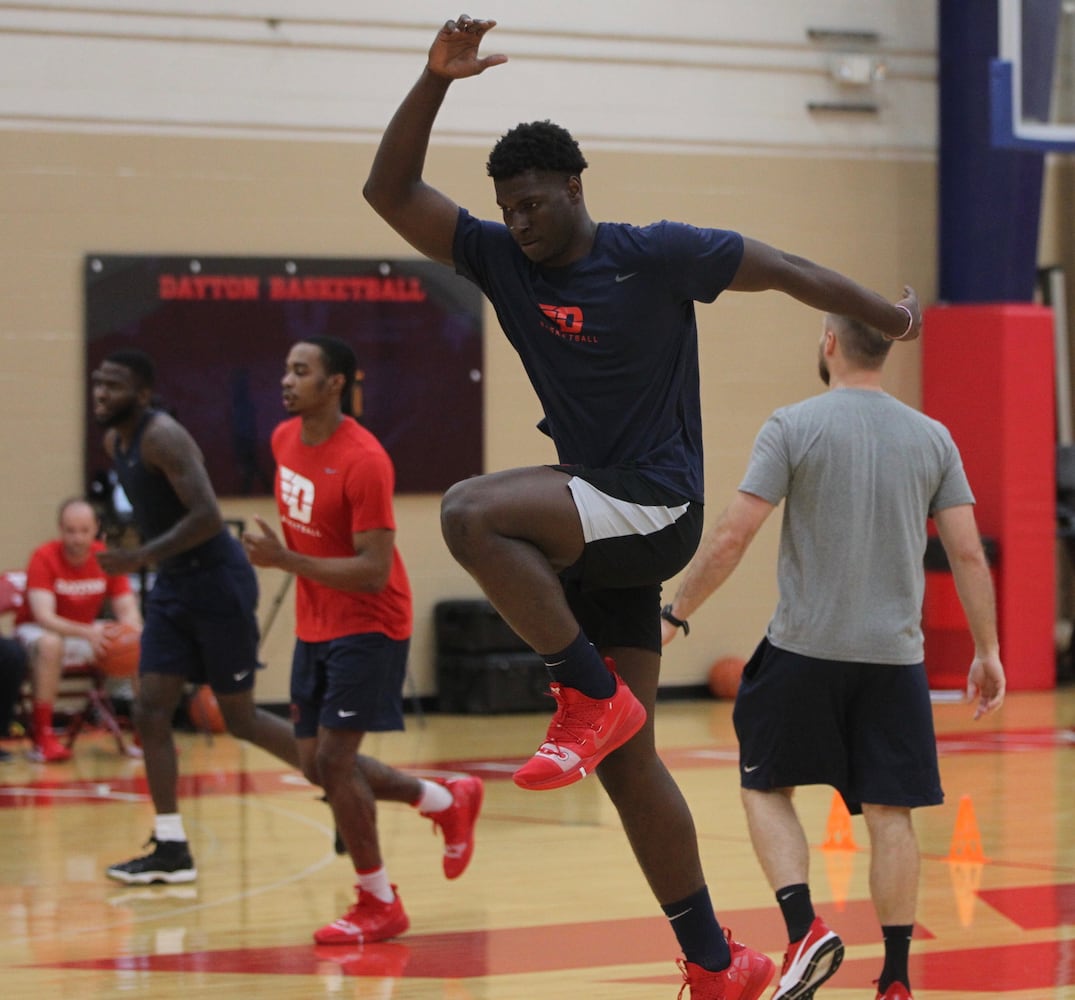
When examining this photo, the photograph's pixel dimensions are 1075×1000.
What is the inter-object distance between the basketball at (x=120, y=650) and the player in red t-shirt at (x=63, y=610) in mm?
31

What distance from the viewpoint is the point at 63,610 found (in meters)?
10.2

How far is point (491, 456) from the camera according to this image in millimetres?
12047

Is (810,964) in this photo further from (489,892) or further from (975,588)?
(489,892)

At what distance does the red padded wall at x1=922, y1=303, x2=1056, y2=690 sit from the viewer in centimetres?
1253

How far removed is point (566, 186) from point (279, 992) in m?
2.59

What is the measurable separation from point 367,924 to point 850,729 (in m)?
1.90

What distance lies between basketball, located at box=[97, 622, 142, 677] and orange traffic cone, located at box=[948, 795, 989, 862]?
4.96 metres

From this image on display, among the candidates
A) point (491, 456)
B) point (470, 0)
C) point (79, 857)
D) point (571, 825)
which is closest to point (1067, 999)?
point (571, 825)

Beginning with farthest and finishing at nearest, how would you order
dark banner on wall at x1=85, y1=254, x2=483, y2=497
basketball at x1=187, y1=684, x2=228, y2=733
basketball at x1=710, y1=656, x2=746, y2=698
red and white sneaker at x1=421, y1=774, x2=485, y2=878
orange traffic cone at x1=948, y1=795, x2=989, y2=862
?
basketball at x1=710, y1=656, x2=746, y2=698 → dark banner on wall at x1=85, y1=254, x2=483, y2=497 → basketball at x1=187, y1=684, x2=228, y2=733 → orange traffic cone at x1=948, y1=795, x2=989, y2=862 → red and white sneaker at x1=421, y1=774, x2=485, y2=878

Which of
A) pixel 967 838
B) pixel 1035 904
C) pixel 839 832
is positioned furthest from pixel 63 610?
Answer: pixel 1035 904

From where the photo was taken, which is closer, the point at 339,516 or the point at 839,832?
the point at 339,516

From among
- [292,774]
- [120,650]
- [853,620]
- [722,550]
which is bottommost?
[292,774]

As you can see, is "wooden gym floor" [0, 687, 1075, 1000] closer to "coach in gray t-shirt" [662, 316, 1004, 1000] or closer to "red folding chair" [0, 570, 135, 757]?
"red folding chair" [0, 570, 135, 757]

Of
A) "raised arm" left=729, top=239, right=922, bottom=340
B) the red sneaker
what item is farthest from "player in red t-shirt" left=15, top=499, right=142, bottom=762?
"raised arm" left=729, top=239, right=922, bottom=340
